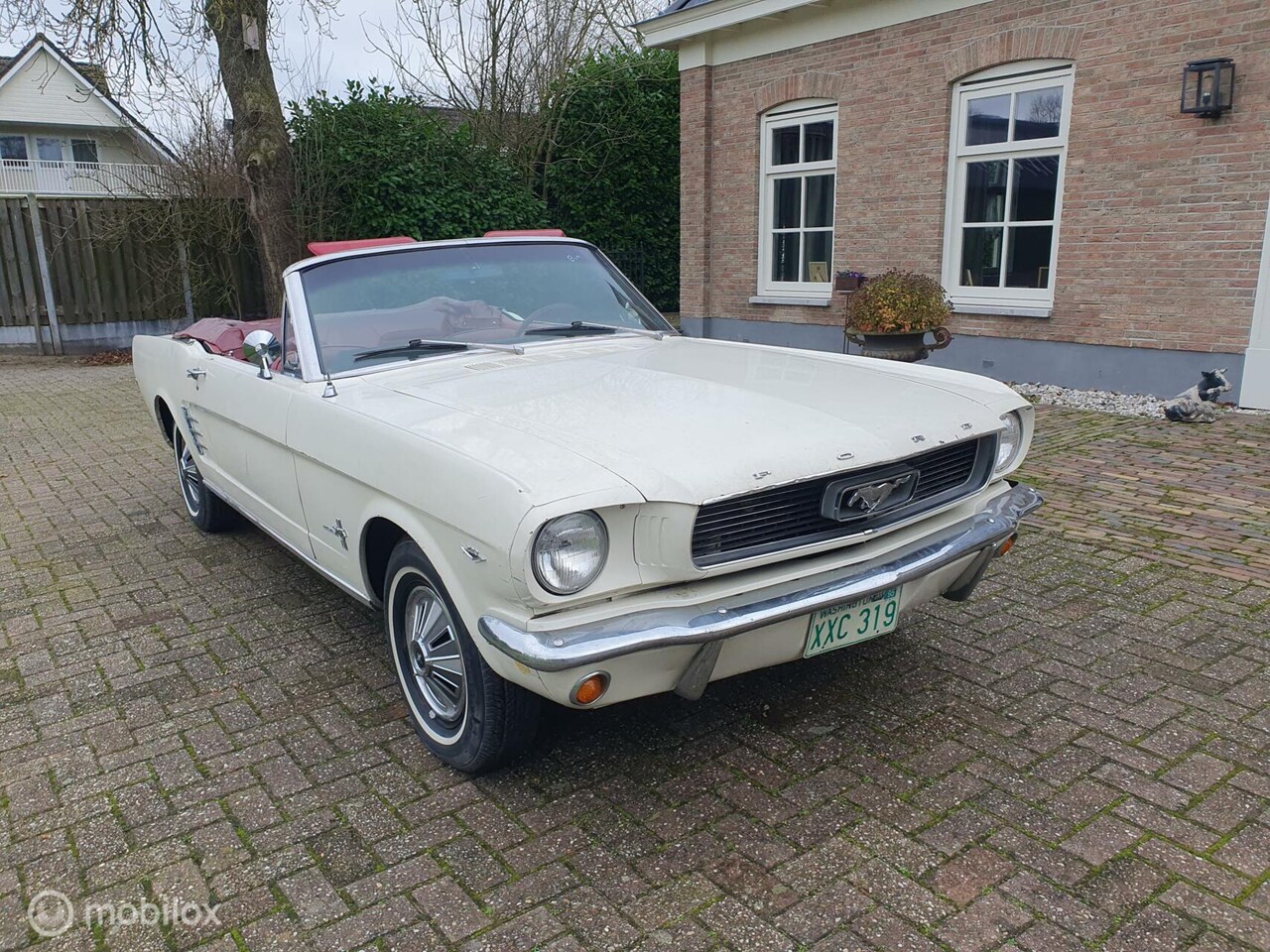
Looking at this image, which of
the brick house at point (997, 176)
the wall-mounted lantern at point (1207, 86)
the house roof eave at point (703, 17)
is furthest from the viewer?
the house roof eave at point (703, 17)

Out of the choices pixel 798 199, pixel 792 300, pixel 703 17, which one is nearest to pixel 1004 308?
pixel 792 300

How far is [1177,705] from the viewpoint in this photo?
10.6 ft

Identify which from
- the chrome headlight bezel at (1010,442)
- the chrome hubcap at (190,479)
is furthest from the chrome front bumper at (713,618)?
the chrome hubcap at (190,479)

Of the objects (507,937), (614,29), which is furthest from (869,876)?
(614,29)

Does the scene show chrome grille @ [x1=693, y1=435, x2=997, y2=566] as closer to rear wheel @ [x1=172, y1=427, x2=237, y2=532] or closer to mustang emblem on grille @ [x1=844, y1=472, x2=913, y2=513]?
mustang emblem on grille @ [x1=844, y1=472, x2=913, y2=513]

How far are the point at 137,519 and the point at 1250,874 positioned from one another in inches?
225

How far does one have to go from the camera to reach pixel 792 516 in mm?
2705

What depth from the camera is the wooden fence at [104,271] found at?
13.6m

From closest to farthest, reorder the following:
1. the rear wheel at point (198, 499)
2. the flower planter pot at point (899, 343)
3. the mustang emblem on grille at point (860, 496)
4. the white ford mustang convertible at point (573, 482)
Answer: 1. the white ford mustang convertible at point (573, 482)
2. the mustang emblem on grille at point (860, 496)
3. the rear wheel at point (198, 499)
4. the flower planter pot at point (899, 343)

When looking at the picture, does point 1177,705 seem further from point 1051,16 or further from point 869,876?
point 1051,16

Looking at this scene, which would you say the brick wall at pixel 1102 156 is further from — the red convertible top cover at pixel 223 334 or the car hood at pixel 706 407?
the red convertible top cover at pixel 223 334

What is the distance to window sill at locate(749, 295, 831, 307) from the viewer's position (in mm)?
11259

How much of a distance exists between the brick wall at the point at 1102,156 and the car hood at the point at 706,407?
548 centimetres

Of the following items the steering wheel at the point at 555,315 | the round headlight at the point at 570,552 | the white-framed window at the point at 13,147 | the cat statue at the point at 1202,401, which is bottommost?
the cat statue at the point at 1202,401
